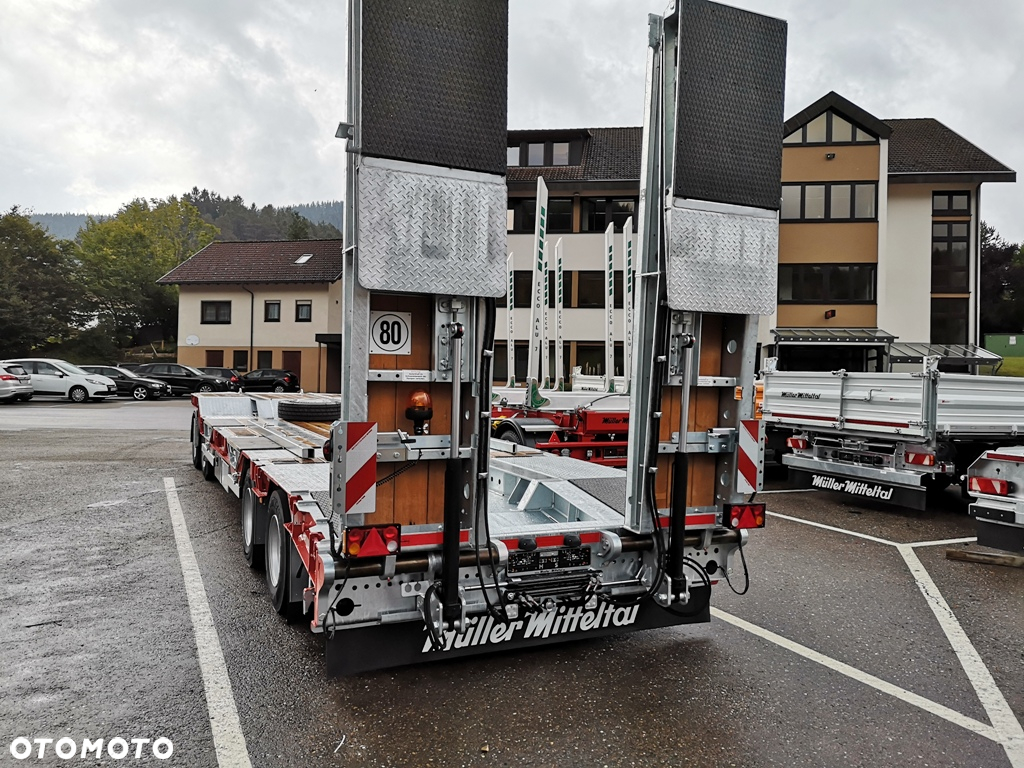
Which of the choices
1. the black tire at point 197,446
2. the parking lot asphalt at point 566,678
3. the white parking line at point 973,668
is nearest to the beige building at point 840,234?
the black tire at point 197,446

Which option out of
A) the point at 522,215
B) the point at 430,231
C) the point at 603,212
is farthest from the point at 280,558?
the point at 603,212

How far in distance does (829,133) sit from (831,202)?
2428 millimetres

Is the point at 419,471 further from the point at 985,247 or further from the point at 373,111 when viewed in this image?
the point at 985,247

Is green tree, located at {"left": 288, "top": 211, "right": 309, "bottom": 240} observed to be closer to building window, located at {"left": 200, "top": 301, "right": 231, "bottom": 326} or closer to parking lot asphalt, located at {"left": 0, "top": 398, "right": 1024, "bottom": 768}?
building window, located at {"left": 200, "top": 301, "right": 231, "bottom": 326}

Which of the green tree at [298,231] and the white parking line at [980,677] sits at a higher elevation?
the green tree at [298,231]

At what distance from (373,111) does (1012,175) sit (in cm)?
3008

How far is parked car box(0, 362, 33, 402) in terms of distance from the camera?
82.2 feet

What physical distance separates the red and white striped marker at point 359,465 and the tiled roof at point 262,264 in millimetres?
36527

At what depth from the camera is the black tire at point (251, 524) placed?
19.6 ft

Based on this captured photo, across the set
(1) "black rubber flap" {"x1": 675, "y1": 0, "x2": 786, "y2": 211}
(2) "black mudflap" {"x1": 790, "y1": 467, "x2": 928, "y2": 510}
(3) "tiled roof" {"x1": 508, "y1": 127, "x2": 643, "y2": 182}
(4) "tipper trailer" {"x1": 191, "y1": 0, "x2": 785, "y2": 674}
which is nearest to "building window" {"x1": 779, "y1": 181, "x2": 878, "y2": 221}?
(3) "tiled roof" {"x1": 508, "y1": 127, "x2": 643, "y2": 182}

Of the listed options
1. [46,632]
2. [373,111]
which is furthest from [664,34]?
[46,632]

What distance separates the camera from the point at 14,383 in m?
25.4

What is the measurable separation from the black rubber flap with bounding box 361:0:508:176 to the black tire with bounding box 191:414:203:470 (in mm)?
8749

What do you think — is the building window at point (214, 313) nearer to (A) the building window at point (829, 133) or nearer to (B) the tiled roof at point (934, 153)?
(A) the building window at point (829, 133)
